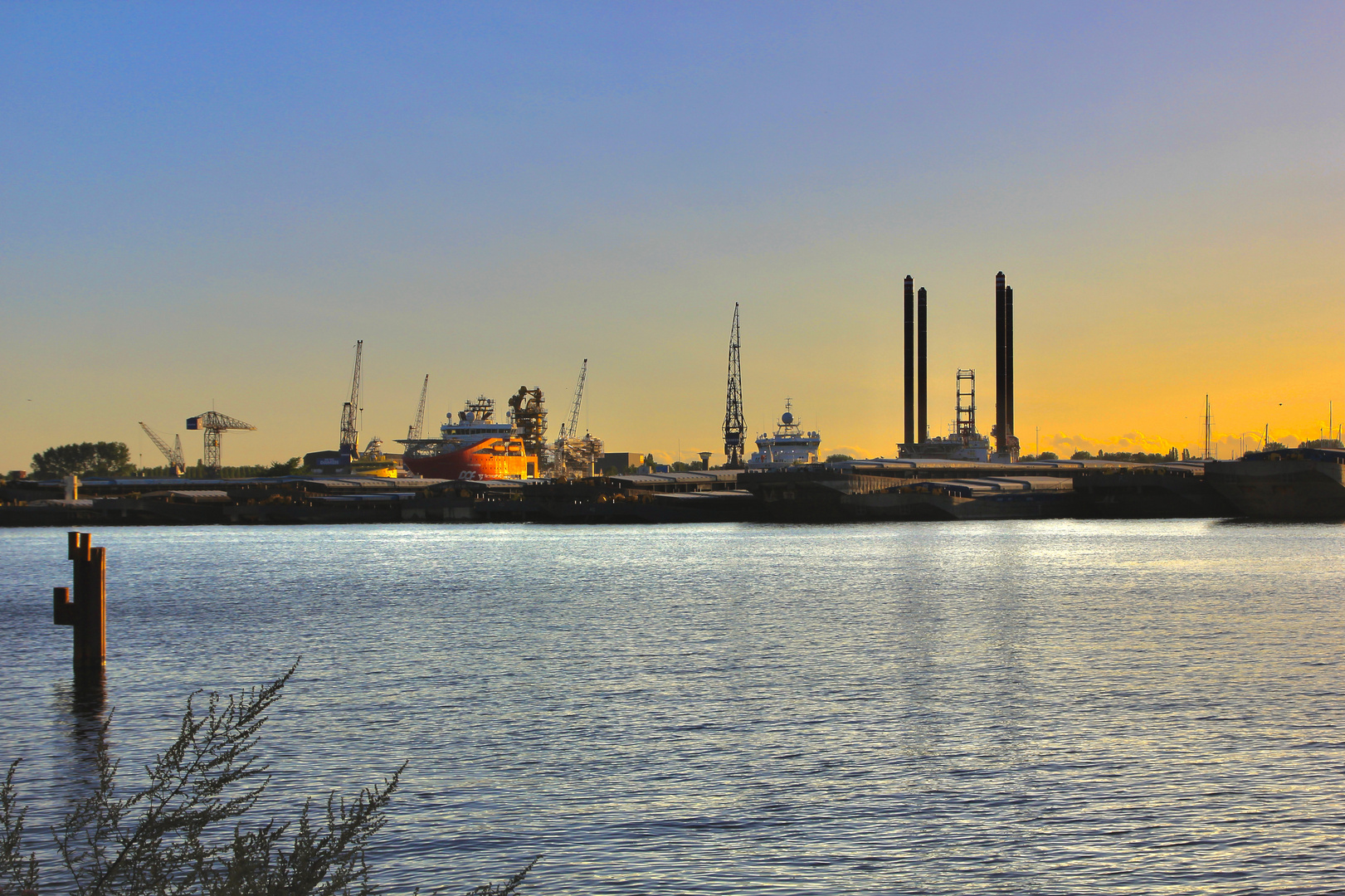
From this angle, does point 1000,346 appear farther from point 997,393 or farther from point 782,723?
point 782,723

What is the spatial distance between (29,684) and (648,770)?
17.1m

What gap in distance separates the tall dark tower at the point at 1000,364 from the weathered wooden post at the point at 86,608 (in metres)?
158

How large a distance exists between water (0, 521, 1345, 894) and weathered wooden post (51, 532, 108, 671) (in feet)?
3.03

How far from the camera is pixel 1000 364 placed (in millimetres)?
177500

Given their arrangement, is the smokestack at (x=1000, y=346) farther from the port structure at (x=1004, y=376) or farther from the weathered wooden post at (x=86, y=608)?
the weathered wooden post at (x=86, y=608)

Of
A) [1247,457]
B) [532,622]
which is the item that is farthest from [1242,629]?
[1247,457]

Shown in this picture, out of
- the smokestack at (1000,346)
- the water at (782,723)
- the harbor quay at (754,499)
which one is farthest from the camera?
the smokestack at (1000,346)

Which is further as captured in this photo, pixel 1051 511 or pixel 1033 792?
pixel 1051 511

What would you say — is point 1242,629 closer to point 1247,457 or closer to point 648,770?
point 648,770

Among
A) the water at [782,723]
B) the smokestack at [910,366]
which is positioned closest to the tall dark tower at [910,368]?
the smokestack at [910,366]

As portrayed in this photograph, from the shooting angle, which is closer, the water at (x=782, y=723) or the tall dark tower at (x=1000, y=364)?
the water at (x=782, y=723)

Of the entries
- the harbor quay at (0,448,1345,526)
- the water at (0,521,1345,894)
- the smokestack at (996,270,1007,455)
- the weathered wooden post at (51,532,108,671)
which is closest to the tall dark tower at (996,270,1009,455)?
the smokestack at (996,270,1007,455)

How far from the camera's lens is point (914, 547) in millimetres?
87500

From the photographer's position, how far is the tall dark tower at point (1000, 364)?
6880 inches
